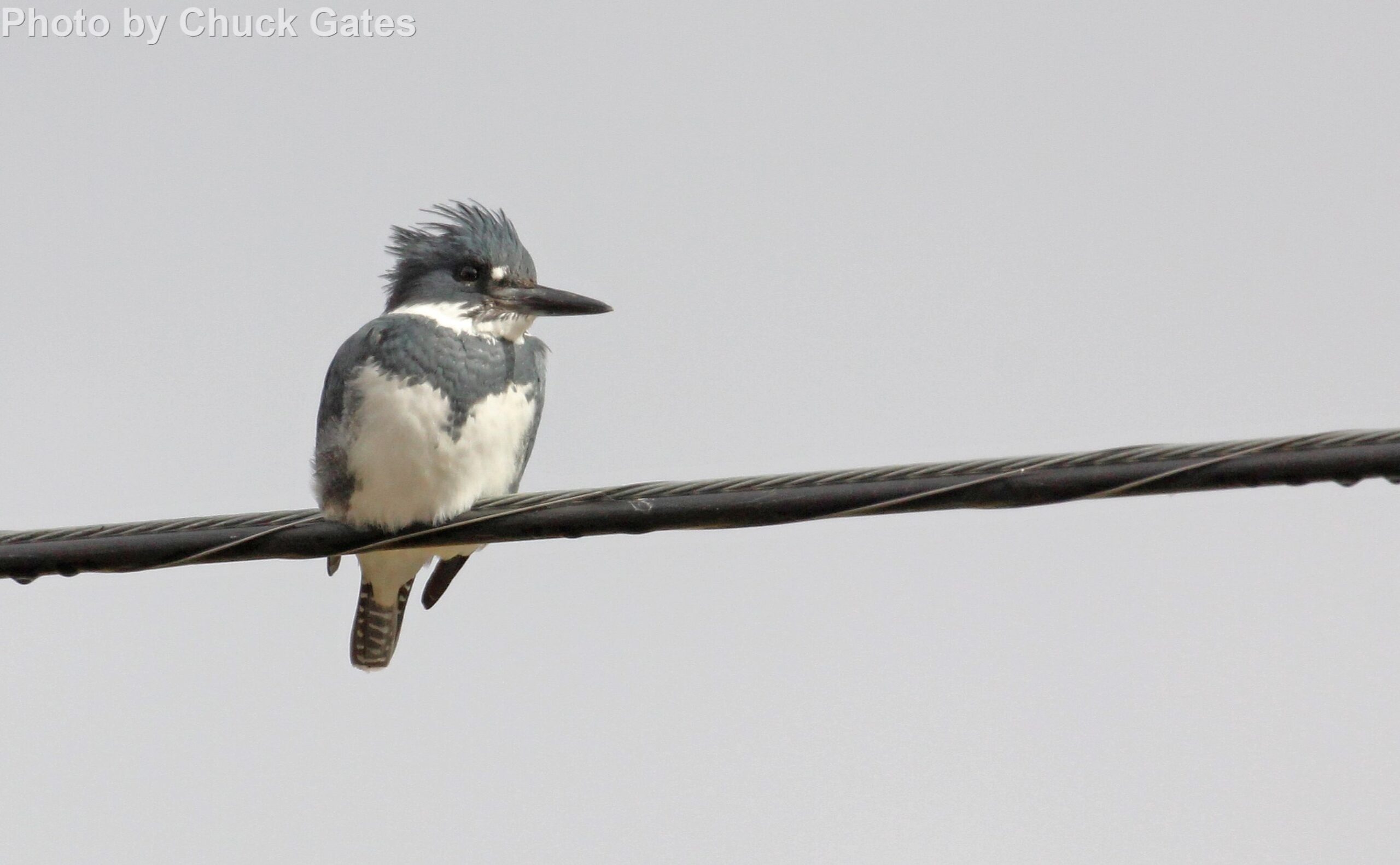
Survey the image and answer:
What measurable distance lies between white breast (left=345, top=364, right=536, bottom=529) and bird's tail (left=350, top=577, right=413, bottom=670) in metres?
0.80

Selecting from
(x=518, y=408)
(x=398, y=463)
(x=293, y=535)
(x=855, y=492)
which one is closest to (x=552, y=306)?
(x=518, y=408)

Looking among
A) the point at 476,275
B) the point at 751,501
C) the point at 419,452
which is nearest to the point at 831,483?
the point at 751,501

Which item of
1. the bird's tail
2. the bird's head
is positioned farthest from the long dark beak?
the bird's tail

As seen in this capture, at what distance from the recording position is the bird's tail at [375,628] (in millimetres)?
5719

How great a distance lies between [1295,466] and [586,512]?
1.35 meters

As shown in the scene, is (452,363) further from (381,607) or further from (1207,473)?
(1207,473)

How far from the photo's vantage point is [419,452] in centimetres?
482

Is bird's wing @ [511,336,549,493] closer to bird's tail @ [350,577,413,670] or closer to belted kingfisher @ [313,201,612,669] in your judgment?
belted kingfisher @ [313,201,612,669]

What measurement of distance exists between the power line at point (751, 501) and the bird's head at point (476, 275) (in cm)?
118

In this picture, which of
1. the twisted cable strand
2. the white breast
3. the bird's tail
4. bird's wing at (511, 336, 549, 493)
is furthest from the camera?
the bird's tail

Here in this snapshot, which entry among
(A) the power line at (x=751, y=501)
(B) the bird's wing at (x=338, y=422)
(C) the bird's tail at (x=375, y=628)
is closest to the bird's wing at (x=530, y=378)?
(B) the bird's wing at (x=338, y=422)

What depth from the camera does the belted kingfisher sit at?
4840 mm

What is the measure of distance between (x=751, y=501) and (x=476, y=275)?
87.8 inches

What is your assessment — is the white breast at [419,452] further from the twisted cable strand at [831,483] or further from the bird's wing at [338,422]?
the twisted cable strand at [831,483]
